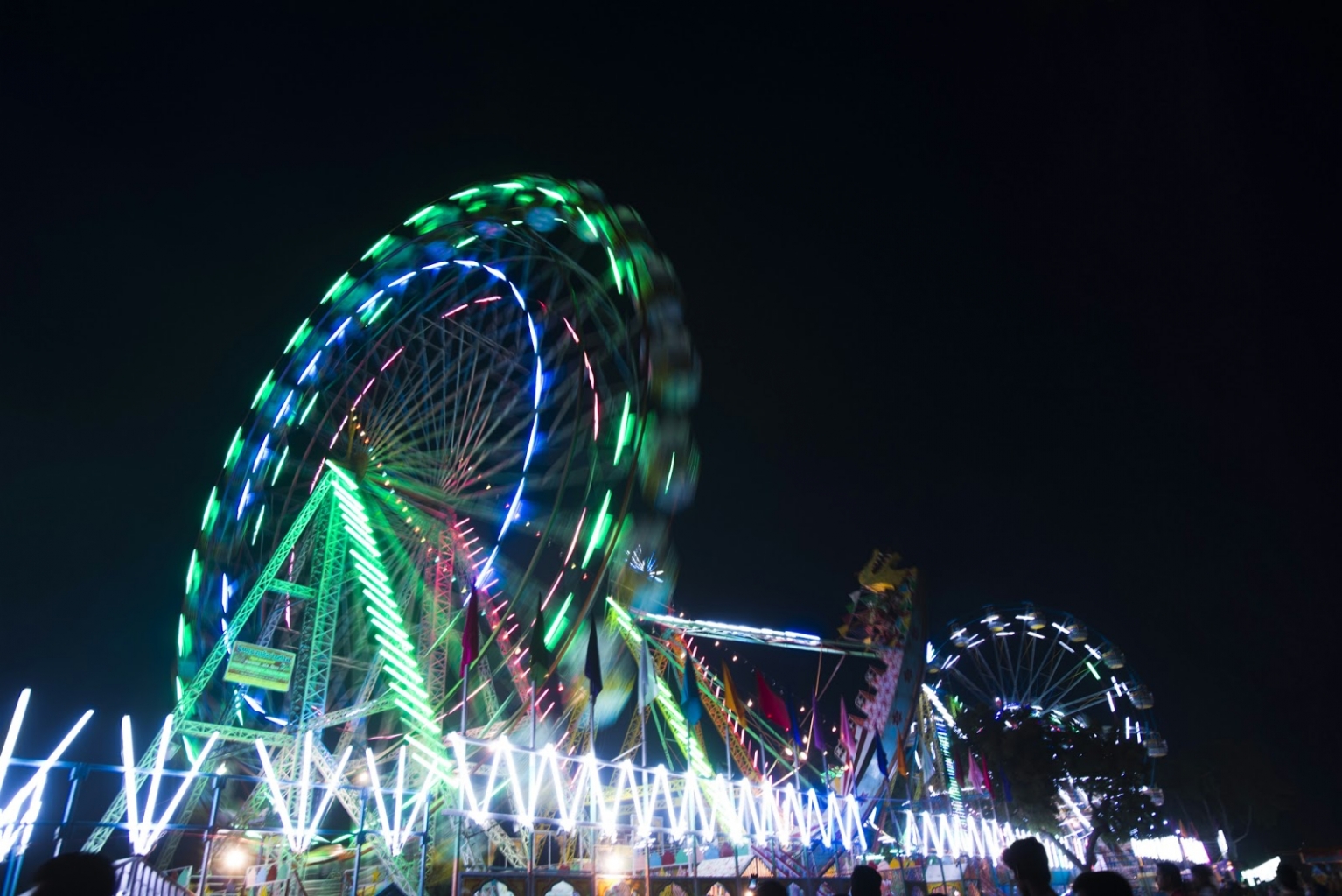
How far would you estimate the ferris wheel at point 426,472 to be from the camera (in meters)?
18.8

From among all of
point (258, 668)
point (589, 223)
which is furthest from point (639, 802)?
point (589, 223)

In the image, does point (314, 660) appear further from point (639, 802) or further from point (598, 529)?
point (639, 802)

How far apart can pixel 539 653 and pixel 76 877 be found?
15313 millimetres

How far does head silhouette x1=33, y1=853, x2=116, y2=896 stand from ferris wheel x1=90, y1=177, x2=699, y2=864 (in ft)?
43.3

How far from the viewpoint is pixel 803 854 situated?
2322 centimetres

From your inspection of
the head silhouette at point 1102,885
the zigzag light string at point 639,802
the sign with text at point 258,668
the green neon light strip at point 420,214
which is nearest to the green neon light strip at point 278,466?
the sign with text at point 258,668

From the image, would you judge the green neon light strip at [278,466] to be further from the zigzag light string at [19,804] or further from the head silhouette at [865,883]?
the head silhouette at [865,883]

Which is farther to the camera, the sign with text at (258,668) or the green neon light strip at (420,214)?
the green neon light strip at (420,214)

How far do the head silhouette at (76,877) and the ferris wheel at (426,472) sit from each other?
43.3ft

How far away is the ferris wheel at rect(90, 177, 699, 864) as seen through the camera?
1877cm

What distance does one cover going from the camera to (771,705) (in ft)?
83.0

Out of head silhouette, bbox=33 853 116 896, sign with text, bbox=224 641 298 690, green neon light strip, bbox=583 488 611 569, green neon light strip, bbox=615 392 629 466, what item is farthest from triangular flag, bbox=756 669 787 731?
head silhouette, bbox=33 853 116 896

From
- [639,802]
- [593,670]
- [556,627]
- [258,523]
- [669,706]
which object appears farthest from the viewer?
[669,706]

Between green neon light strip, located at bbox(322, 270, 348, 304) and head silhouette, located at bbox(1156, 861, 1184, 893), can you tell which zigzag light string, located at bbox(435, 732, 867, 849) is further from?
green neon light strip, located at bbox(322, 270, 348, 304)
